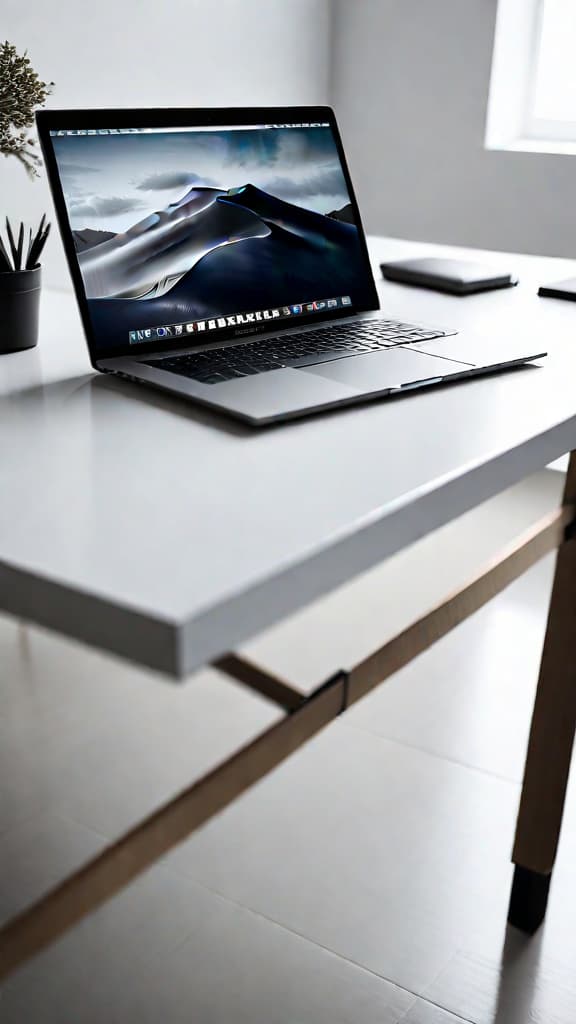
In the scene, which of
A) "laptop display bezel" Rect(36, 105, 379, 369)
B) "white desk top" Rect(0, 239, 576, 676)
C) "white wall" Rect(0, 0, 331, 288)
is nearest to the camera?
"white desk top" Rect(0, 239, 576, 676)

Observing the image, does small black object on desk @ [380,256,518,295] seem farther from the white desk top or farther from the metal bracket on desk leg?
the metal bracket on desk leg

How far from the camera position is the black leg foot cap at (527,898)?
1417 mm

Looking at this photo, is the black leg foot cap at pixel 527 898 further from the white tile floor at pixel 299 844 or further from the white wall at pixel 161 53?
the white wall at pixel 161 53

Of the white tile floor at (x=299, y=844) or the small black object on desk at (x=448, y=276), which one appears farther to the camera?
the small black object on desk at (x=448, y=276)

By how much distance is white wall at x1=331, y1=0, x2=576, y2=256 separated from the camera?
296cm

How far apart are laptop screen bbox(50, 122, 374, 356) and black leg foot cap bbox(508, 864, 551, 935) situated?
80cm

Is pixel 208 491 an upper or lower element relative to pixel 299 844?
upper

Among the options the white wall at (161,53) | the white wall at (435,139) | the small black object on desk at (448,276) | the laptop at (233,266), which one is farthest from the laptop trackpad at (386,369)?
the white wall at (435,139)

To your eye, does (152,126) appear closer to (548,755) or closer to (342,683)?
(342,683)

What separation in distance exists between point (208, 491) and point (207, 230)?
0.47 metres

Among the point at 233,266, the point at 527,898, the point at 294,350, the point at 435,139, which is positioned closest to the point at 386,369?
the point at 294,350

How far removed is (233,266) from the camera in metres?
1.14

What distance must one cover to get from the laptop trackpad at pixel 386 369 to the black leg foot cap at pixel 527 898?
2.46ft

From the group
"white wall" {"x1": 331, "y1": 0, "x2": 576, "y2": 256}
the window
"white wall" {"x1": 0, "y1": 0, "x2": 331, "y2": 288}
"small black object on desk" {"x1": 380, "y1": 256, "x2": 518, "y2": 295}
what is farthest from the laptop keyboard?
the window
